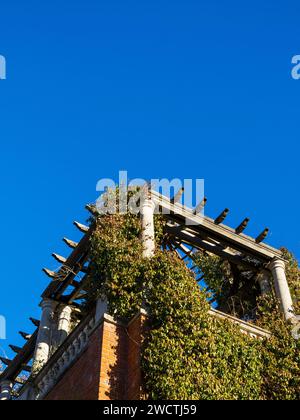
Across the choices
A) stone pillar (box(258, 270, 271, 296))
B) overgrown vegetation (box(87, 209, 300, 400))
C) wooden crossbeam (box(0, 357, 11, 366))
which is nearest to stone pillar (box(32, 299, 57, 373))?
wooden crossbeam (box(0, 357, 11, 366))

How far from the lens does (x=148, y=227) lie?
11.4 meters

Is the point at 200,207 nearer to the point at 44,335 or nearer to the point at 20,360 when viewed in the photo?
the point at 44,335

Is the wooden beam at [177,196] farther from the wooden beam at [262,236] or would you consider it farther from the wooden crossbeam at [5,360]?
the wooden crossbeam at [5,360]

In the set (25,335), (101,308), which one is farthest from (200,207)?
(25,335)

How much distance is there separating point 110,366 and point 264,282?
5771 mm

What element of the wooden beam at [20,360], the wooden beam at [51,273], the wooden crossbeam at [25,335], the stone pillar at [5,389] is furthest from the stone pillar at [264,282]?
the stone pillar at [5,389]

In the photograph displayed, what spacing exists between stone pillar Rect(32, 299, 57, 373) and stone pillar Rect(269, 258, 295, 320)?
506cm

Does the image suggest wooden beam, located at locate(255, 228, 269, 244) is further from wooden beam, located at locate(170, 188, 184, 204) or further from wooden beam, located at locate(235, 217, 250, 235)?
wooden beam, located at locate(170, 188, 184, 204)

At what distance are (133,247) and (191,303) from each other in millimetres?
1747

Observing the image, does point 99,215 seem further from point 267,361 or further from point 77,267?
point 267,361

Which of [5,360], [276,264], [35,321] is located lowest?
[5,360]

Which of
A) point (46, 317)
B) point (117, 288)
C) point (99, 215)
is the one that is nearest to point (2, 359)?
point (46, 317)
